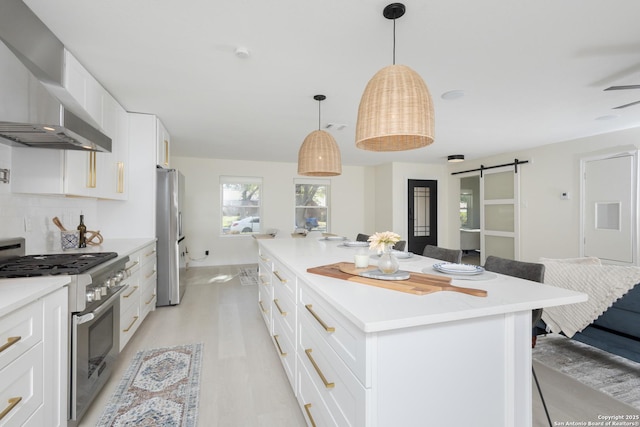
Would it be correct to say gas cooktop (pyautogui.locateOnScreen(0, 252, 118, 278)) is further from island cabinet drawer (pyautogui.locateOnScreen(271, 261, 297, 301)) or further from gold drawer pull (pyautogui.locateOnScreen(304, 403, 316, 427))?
gold drawer pull (pyautogui.locateOnScreen(304, 403, 316, 427))

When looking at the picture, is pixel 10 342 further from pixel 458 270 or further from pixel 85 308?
pixel 458 270

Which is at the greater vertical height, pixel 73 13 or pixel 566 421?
pixel 73 13

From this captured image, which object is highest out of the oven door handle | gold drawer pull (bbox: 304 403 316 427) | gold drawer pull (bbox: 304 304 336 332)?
gold drawer pull (bbox: 304 304 336 332)

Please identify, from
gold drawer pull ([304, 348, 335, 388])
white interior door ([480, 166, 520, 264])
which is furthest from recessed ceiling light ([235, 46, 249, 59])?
white interior door ([480, 166, 520, 264])

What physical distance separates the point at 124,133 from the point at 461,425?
3.90m

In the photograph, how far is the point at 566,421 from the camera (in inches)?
69.2

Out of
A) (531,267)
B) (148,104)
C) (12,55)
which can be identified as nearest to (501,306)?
(531,267)

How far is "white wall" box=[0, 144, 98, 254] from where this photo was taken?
6.93ft

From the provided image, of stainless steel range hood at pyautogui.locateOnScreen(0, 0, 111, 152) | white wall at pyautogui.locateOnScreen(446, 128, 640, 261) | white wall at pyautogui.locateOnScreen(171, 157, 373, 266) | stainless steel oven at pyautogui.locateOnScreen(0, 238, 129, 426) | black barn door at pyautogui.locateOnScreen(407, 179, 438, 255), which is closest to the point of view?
stainless steel range hood at pyautogui.locateOnScreen(0, 0, 111, 152)

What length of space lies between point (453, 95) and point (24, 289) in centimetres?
350

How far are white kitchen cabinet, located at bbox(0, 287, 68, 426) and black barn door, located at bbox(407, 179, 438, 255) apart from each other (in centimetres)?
677

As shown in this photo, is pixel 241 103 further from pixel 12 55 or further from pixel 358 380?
pixel 358 380

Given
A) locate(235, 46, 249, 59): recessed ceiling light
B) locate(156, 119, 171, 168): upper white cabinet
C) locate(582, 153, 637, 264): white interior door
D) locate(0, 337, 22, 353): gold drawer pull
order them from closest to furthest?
1. locate(0, 337, 22, 353): gold drawer pull
2. locate(235, 46, 249, 59): recessed ceiling light
3. locate(156, 119, 171, 168): upper white cabinet
4. locate(582, 153, 637, 264): white interior door

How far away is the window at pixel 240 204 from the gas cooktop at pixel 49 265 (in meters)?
4.72
